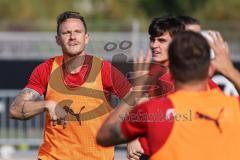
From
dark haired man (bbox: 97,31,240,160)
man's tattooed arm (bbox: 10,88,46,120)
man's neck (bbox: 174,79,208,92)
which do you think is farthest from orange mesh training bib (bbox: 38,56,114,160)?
man's neck (bbox: 174,79,208,92)

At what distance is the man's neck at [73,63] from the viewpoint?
862 centimetres

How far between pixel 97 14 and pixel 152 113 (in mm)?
33106

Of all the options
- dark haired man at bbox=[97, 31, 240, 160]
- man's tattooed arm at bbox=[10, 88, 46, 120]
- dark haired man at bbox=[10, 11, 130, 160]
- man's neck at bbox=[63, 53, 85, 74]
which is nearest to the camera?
dark haired man at bbox=[97, 31, 240, 160]

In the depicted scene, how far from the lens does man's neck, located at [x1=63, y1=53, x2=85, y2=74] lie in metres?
8.62

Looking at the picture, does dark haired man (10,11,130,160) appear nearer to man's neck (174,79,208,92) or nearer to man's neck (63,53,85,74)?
man's neck (63,53,85,74)

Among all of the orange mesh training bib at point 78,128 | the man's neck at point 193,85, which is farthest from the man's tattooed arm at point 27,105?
the man's neck at point 193,85

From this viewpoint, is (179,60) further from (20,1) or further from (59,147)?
(20,1)

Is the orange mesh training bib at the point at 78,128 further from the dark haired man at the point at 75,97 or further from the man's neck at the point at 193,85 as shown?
the man's neck at the point at 193,85

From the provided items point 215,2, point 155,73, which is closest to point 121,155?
point 155,73

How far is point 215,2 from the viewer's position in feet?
115

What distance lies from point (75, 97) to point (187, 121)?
351 centimetres

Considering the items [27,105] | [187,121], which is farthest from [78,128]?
[187,121]

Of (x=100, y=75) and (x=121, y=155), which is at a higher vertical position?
(x=100, y=75)

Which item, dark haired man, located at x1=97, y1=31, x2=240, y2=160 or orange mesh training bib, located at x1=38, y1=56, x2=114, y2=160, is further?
orange mesh training bib, located at x1=38, y1=56, x2=114, y2=160
